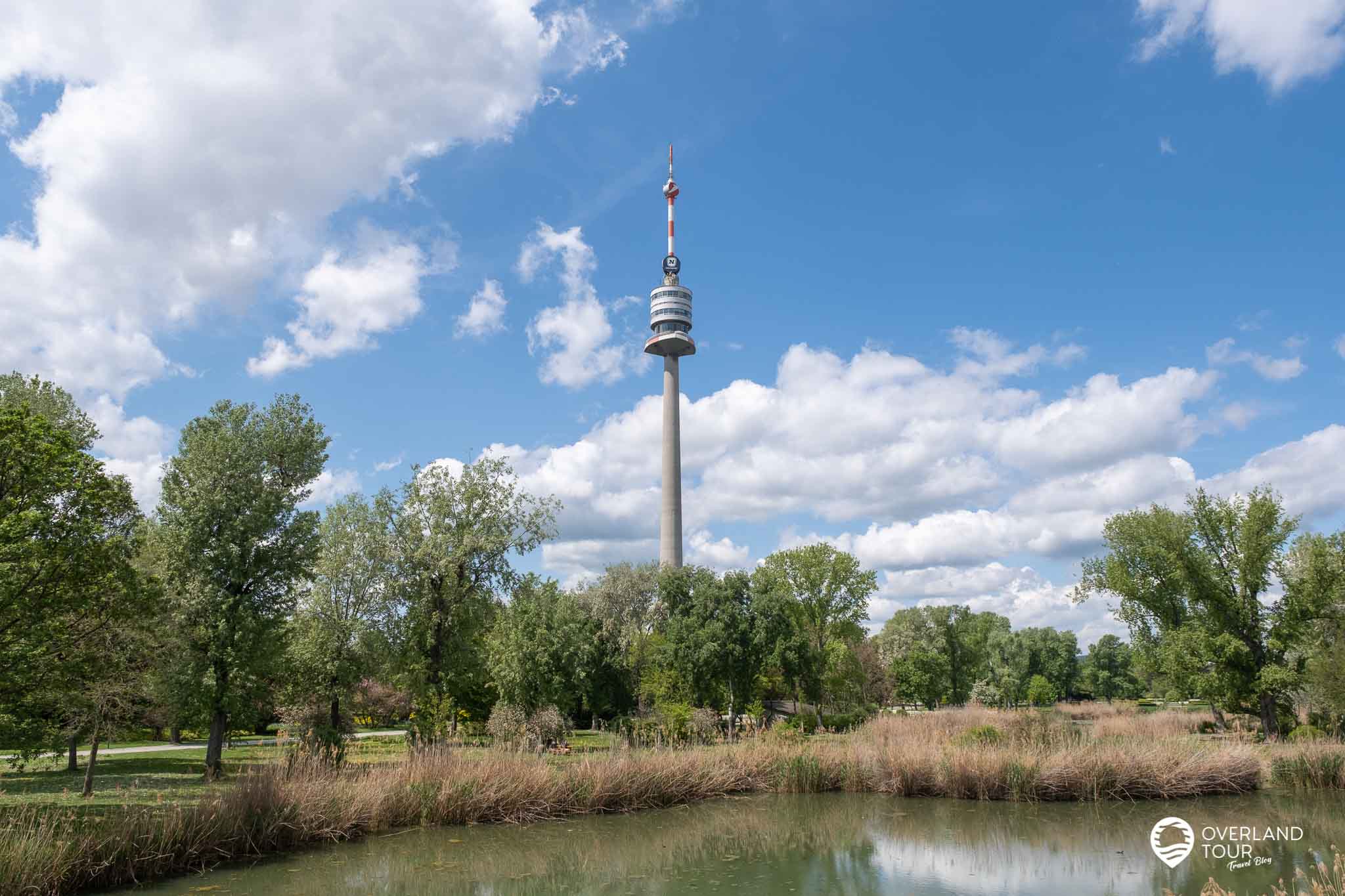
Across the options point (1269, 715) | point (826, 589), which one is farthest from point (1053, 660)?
point (1269, 715)

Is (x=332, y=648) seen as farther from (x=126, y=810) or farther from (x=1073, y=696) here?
(x=1073, y=696)

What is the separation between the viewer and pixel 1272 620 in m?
31.0

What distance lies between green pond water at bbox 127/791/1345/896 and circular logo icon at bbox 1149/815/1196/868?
8.0 inches

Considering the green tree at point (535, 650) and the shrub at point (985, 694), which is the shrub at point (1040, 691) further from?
the green tree at point (535, 650)

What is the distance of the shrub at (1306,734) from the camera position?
26212 millimetres

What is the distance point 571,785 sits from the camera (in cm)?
1969

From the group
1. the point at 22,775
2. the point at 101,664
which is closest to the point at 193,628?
the point at 22,775

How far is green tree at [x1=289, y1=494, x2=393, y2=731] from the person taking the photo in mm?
30141

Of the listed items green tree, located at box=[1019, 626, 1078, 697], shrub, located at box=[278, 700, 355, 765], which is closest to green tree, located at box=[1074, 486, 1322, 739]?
shrub, located at box=[278, 700, 355, 765]

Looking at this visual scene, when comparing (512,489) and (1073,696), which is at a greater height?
(512,489)

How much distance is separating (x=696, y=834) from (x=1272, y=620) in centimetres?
2625

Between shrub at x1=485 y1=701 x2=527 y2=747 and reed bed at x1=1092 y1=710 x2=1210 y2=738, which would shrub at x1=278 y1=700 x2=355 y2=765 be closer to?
shrub at x1=485 y1=701 x2=527 y2=747

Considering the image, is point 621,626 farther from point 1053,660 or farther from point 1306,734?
point 1053,660

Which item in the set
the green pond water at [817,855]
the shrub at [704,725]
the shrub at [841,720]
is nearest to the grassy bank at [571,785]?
the green pond water at [817,855]
